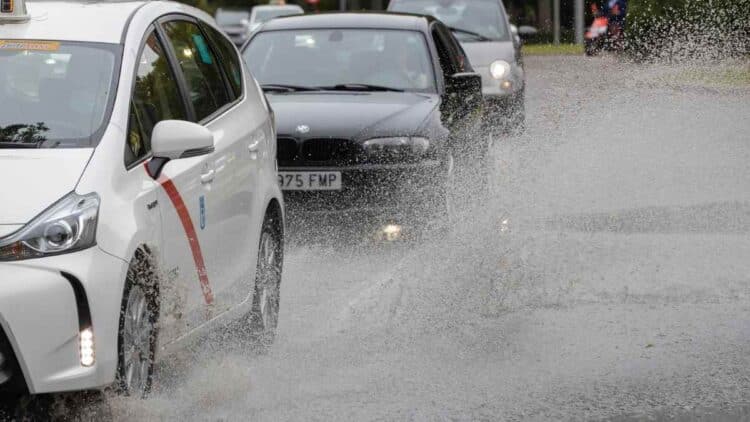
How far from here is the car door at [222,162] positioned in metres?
7.17

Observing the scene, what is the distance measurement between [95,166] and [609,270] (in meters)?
4.71

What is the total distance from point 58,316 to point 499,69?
15.2m

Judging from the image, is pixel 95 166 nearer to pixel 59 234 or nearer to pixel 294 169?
pixel 59 234

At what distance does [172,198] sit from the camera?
6.60 metres

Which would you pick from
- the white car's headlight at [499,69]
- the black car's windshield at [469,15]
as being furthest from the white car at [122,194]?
the black car's windshield at [469,15]

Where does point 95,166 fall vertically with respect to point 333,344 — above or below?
above

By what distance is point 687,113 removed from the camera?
61.2ft

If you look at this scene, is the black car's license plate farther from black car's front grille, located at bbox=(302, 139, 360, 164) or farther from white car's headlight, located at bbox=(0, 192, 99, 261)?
white car's headlight, located at bbox=(0, 192, 99, 261)

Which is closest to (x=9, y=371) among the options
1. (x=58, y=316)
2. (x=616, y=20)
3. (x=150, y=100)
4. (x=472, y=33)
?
(x=58, y=316)

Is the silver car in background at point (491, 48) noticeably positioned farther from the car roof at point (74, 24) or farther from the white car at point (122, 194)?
the car roof at point (74, 24)

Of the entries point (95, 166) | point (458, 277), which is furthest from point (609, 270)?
point (95, 166)

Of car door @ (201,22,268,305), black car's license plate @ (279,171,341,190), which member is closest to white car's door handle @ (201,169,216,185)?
car door @ (201,22,268,305)

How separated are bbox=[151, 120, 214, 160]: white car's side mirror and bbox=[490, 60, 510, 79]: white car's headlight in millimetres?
13891

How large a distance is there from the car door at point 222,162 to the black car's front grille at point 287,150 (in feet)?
11.8
